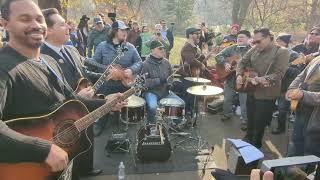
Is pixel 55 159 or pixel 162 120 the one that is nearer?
pixel 55 159

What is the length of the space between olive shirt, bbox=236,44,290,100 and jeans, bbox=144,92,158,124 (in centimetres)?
200

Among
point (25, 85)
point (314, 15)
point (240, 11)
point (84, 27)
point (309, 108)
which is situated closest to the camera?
point (25, 85)

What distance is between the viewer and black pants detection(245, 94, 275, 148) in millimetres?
6371

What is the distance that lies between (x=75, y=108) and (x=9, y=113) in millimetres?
738

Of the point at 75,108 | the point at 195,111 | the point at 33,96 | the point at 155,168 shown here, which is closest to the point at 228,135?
the point at 195,111

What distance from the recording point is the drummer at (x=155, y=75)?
7062 mm

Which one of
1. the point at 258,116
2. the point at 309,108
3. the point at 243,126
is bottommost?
the point at 243,126

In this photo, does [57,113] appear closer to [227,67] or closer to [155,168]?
[155,168]

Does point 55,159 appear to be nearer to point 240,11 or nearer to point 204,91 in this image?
point 204,91

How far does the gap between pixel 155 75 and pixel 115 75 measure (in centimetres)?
97

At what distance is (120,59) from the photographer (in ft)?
23.0

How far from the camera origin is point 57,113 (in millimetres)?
3113

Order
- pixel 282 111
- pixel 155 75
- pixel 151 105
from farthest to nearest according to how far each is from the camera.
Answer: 1. pixel 282 111
2. pixel 155 75
3. pixel 151 105

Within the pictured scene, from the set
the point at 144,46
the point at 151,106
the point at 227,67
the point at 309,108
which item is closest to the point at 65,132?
the point at 309,108
